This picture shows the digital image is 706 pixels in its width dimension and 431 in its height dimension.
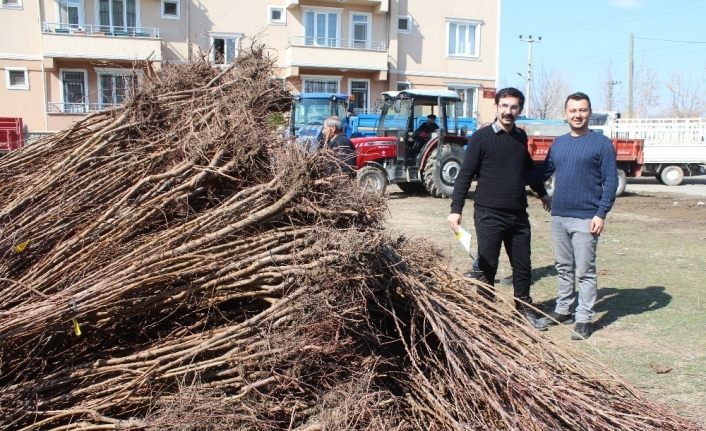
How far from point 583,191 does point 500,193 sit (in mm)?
669

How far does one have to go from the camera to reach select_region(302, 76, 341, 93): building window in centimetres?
2650

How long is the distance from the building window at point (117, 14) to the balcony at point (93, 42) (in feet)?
1.16

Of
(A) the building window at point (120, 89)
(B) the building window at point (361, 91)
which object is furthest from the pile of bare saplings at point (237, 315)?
(B) the building window at point (361, 91)

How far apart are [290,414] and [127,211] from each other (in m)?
1.21

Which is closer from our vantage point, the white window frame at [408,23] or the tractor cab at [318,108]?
the tractor cab at [318,108]

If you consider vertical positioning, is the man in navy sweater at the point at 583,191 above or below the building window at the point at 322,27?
below

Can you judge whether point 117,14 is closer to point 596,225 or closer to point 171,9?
point 171,9

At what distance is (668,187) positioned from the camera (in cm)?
1830

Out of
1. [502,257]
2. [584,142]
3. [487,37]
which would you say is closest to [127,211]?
[584,142]

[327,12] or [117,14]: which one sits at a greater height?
[327,12]

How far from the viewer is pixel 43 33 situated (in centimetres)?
2262

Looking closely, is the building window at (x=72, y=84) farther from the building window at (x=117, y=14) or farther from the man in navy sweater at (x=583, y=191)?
the man in navy sweater at (x=583, y=191)

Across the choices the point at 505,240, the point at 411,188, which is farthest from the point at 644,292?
the point at 411,188

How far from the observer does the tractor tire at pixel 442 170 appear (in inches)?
508
